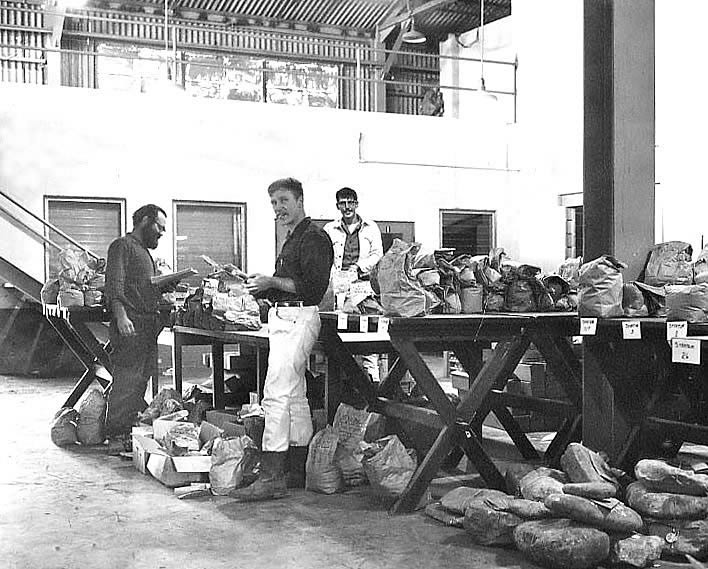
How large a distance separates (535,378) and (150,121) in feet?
19.3

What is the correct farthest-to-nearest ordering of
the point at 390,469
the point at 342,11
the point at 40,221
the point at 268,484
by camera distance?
the point at 342,11
the point at 40,221
the point at 268,484
the point at 390,469

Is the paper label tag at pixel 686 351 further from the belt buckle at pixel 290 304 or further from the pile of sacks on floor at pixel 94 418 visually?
the pile of sacks on floor at pixel 94 418

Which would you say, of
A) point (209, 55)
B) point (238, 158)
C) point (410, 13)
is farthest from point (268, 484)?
point (410, 13)

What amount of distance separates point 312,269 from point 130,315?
196cm

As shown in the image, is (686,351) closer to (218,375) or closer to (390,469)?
(390,469)

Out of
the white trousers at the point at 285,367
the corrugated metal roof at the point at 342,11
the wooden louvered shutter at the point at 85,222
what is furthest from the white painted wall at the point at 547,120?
the white trousers at the point at 285,367

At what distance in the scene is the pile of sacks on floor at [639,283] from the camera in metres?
4.31

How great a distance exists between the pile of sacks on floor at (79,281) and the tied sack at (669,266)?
3983mm

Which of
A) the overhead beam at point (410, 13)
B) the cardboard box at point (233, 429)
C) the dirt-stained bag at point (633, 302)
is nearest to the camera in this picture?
the dirt-stained bag at point (633, 302)

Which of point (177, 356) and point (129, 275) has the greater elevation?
point (129, 275)

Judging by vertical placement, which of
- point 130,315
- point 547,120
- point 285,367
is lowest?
point 285,367

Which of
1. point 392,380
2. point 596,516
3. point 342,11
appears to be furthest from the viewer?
point 342,11

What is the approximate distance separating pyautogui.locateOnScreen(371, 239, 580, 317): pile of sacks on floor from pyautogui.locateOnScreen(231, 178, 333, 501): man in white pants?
371 mm

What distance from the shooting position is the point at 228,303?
18.5 feet
